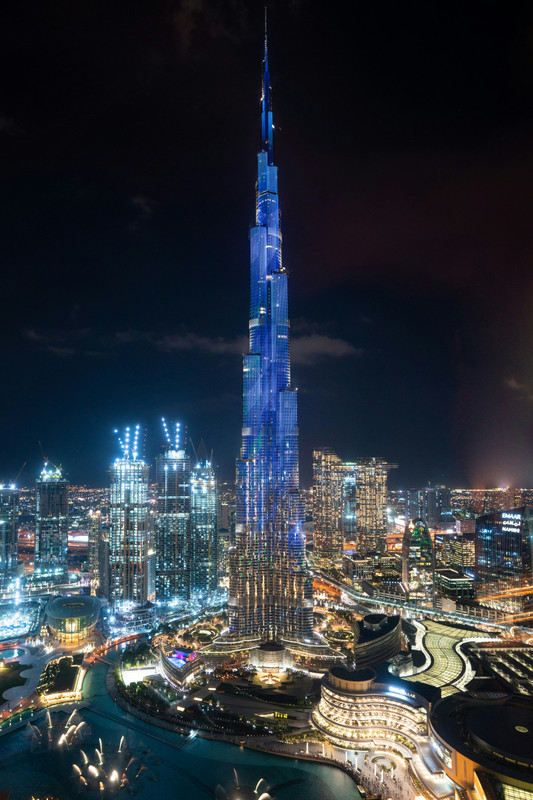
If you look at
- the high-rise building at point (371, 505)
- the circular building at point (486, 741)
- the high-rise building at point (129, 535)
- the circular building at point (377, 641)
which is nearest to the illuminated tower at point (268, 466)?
the circular building at point (377, 641)

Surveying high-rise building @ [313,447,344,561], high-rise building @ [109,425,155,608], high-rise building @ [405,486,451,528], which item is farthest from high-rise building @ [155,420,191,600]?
high-rise building @ [405,486,451,528]

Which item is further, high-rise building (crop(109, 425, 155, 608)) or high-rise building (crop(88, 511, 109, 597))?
high-rise building (crop(88, 511, 109, 597))

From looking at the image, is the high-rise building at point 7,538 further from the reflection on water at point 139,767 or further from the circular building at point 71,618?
the reflection on water at point 139,767

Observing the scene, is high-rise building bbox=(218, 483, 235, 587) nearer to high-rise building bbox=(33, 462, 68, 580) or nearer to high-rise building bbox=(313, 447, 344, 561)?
high-rise building bbox=(313, 447, 344, 561)

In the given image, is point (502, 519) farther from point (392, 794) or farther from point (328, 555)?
point (392, 794)

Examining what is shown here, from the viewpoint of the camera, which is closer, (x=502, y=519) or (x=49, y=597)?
(x=502, y=519)

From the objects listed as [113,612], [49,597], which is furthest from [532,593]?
[49,597]
